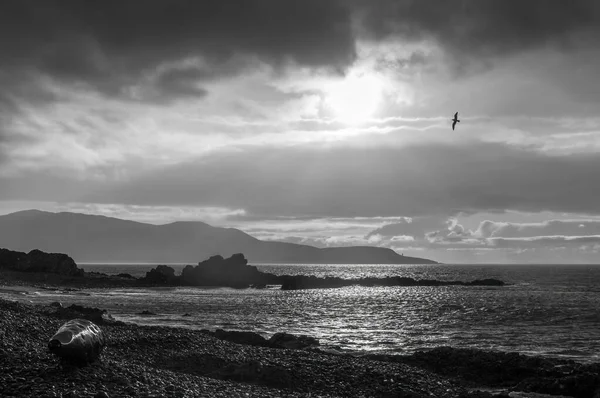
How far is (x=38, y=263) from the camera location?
128500 millimetres

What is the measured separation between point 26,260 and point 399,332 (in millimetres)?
112446

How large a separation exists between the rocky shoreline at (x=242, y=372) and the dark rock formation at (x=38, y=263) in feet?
354

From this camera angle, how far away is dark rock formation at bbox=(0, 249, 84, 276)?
127 m

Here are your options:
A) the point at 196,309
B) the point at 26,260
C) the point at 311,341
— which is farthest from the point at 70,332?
the point at 26,260

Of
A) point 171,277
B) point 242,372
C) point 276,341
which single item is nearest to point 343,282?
point 171,277

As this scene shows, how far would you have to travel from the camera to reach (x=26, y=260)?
422ft

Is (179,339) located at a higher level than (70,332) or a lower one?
lower

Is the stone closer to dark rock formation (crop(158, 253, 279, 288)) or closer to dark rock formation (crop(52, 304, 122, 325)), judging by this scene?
dark rock formation (crop(52, 304, 122, 325))

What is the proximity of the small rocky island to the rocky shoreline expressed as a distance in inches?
3492

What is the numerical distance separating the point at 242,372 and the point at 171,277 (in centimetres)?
11873

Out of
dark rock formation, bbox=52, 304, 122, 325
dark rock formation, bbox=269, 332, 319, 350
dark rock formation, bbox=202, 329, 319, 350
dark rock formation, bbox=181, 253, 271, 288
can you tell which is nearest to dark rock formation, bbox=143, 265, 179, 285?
dark rock formation, bbox=181, 253, 271, 288

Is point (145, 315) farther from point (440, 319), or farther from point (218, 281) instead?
point (218, 281)

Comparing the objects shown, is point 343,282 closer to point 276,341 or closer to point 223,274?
point 223,274

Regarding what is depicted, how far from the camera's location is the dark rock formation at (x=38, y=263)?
127 meters
